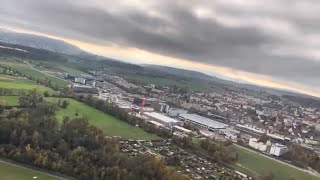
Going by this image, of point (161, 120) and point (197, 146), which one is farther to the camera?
point (161, 120)

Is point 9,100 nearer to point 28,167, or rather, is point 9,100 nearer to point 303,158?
point 28,167

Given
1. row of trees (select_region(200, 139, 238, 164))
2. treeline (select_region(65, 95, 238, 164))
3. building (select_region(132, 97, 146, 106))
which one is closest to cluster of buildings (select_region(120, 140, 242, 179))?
treeline (select_region(65, 95, 238, 164))

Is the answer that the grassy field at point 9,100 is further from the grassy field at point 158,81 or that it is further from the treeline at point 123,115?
the grassy field at point 158,81

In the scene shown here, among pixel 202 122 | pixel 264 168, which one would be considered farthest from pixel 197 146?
pixel 202 122

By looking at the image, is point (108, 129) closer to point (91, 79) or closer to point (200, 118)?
point (200, 118)

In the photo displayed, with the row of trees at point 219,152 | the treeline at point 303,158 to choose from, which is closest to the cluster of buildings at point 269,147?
the treeline at point 303,158

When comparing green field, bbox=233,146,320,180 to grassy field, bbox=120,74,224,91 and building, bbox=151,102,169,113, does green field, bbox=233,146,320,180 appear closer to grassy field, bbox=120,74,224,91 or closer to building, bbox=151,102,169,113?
building, bbox=151,102,169,113
